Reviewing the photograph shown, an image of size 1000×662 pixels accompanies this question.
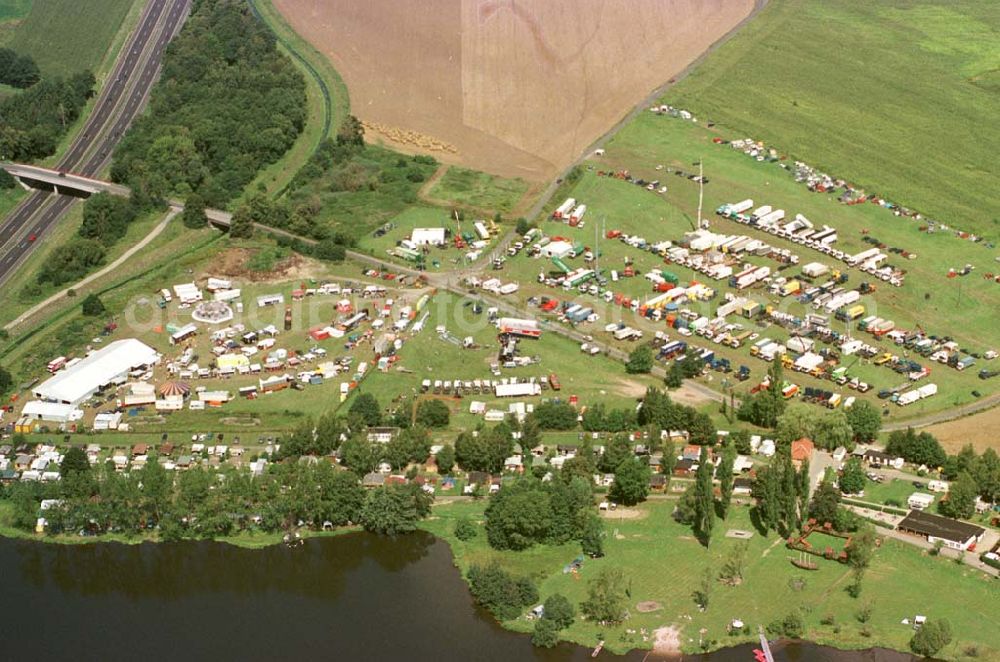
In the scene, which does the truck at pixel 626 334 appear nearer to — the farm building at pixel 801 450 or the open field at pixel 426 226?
the open field at pixel 426 226

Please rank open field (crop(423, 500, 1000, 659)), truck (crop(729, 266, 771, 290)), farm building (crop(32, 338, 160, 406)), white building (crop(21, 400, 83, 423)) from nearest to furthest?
open field (crop(423, 500, 1000, 659)) < white building (crop(21, 400, 83, 423)) < farm building (crop(32, 338, 160, 406)) < truck (crop(729, 266, 771, 290))

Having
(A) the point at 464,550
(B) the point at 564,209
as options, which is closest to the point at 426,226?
(B) the point at 564,209

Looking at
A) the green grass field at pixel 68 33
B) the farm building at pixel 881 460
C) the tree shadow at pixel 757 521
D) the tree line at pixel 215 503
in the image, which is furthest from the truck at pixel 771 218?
the green grass field at pixel 68 33

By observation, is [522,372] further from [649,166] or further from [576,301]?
[649,166]

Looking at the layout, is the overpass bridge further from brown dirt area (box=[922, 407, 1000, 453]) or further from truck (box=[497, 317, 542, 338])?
brown dirt area (box=[922, 407, 1000, 453])

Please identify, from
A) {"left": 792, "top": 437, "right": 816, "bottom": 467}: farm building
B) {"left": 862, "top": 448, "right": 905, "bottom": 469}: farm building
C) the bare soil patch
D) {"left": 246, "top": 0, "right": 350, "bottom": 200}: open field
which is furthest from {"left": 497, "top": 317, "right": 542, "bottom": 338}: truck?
{"left": 246, "top": 0, "right": 350, "bottom": 200}: open field

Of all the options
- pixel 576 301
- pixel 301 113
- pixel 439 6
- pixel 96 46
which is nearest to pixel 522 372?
pixel 576 301

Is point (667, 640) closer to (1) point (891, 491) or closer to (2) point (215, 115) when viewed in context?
(1) point (891, 491)
